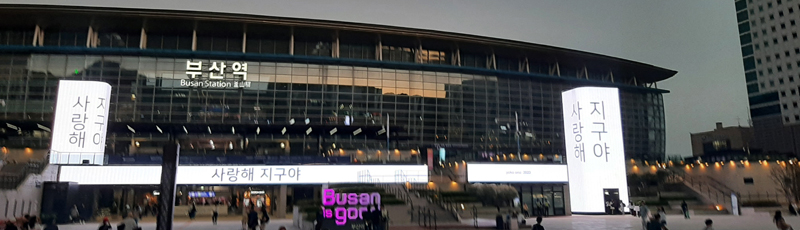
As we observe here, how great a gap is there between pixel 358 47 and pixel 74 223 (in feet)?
118

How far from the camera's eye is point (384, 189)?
3356cm

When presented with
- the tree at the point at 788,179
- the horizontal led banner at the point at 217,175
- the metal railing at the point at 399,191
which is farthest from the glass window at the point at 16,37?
the tree at the point at 788,179

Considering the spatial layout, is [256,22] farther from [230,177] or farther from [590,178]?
[590,178]

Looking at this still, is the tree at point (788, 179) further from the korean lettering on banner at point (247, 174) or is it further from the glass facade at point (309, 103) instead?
the korean lettering on banner at point (247, 174)

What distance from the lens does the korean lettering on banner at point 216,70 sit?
5377 centimetres

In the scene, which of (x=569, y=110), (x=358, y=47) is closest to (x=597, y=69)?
(x=358, y=47)

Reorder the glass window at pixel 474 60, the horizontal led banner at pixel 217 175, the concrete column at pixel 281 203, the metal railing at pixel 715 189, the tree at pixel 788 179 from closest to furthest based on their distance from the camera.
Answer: the horizontal led banner at pixel 217 175, the concrete column at pixel 281 203, the metal railing at pixel 715 189, the tree at pixel 788 179, the glass window at pixel 474 60

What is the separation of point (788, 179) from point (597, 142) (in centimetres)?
3514

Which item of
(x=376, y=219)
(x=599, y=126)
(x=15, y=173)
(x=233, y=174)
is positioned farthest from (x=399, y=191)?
(x=15, y=173)

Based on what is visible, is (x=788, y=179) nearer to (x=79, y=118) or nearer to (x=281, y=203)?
(x=281, y=203)

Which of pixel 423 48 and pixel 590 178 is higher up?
pixel 423 48

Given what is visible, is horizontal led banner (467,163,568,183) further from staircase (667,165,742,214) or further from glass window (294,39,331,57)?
glass window (294,39,331,57)

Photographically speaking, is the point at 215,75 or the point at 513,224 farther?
the point at 215,75

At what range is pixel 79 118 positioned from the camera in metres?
27.9
